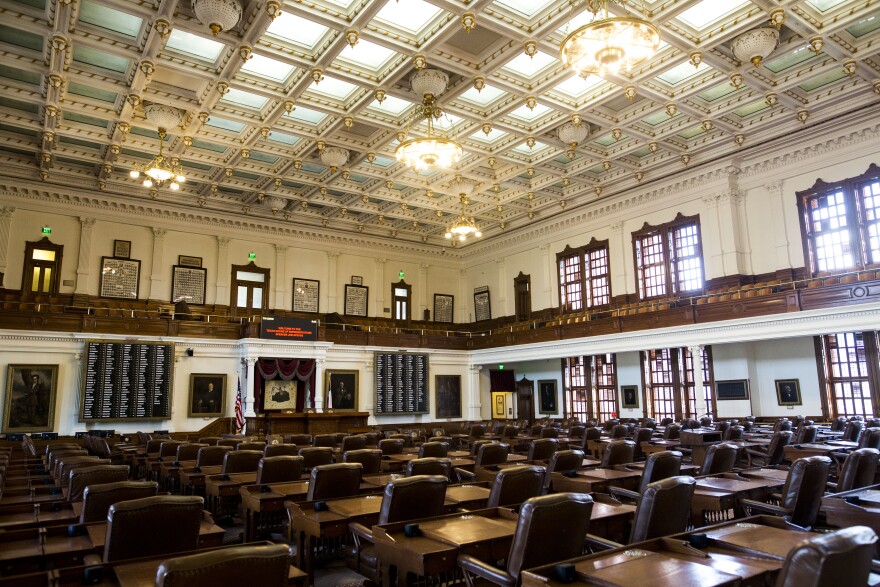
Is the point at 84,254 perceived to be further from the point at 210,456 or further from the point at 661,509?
the point at 661,509

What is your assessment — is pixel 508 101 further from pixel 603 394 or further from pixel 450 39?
pixel 603 394

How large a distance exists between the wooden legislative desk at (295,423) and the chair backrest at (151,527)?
1413 centimetres

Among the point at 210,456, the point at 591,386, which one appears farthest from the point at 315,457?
the point at 591,386

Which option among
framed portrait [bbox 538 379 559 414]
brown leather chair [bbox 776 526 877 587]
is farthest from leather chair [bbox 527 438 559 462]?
framed portrait [bbox 538 379 559 414]

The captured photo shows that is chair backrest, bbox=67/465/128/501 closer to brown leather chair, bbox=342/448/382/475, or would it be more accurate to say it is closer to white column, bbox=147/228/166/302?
brown leather chair, bbox=342/448/382/475

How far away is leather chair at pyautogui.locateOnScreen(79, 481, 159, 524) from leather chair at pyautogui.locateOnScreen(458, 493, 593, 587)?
2.33 m

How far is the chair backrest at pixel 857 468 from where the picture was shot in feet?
16.0

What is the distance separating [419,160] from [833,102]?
418 inches

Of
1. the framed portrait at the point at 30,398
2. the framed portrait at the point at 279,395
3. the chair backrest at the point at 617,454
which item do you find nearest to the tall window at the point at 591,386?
the framed portrait at the point at 279,395

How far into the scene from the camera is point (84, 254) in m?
19.3

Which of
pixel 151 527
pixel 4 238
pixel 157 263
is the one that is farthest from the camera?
pixel 157 263

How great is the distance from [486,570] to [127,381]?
56.1 feet

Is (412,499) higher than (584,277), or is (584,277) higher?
(584,277)

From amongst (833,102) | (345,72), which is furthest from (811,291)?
(345,72)
